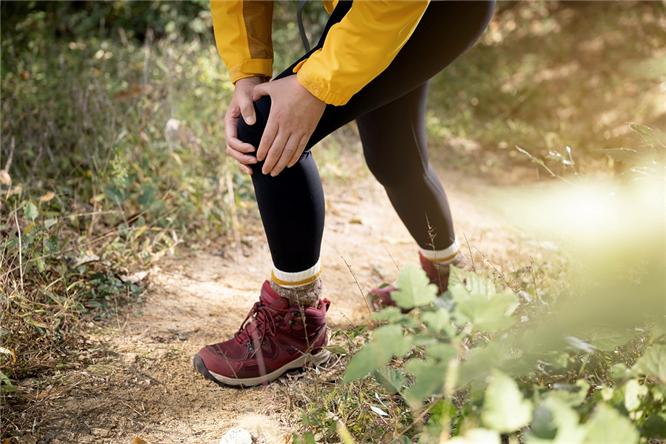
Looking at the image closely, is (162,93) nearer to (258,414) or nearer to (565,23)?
(258,414)

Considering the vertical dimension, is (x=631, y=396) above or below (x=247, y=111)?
below

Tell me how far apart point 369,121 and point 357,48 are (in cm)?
62

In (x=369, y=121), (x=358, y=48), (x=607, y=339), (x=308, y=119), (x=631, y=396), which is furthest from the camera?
(x=369, y=121)

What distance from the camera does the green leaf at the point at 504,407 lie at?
34.8 inches

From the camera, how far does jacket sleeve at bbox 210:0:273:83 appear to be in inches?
69.3

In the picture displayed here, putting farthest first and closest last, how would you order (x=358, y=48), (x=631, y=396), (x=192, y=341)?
1. (x=192, y=341)
2. (x=358, y=48)
3. (x=631, y=396)

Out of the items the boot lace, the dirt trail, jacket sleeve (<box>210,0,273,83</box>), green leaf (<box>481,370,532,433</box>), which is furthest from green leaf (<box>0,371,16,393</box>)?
green leaf (<box>481,370,532,433</box>)

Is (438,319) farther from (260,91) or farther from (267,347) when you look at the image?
(267,347)

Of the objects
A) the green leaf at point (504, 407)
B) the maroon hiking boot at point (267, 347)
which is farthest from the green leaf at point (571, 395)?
the maroon hiking boot at point (267, 347)

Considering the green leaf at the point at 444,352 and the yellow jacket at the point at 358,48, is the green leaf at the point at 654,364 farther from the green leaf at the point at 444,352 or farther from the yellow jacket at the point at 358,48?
the yellow jacket at the point at 358,48

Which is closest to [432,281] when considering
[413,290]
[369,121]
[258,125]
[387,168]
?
[387,168]

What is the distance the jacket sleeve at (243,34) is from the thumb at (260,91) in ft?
0.65

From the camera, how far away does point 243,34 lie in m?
1.78

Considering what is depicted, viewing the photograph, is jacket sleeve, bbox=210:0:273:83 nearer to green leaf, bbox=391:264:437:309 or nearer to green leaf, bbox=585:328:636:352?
green leaf, bbox=391:264:437:309
